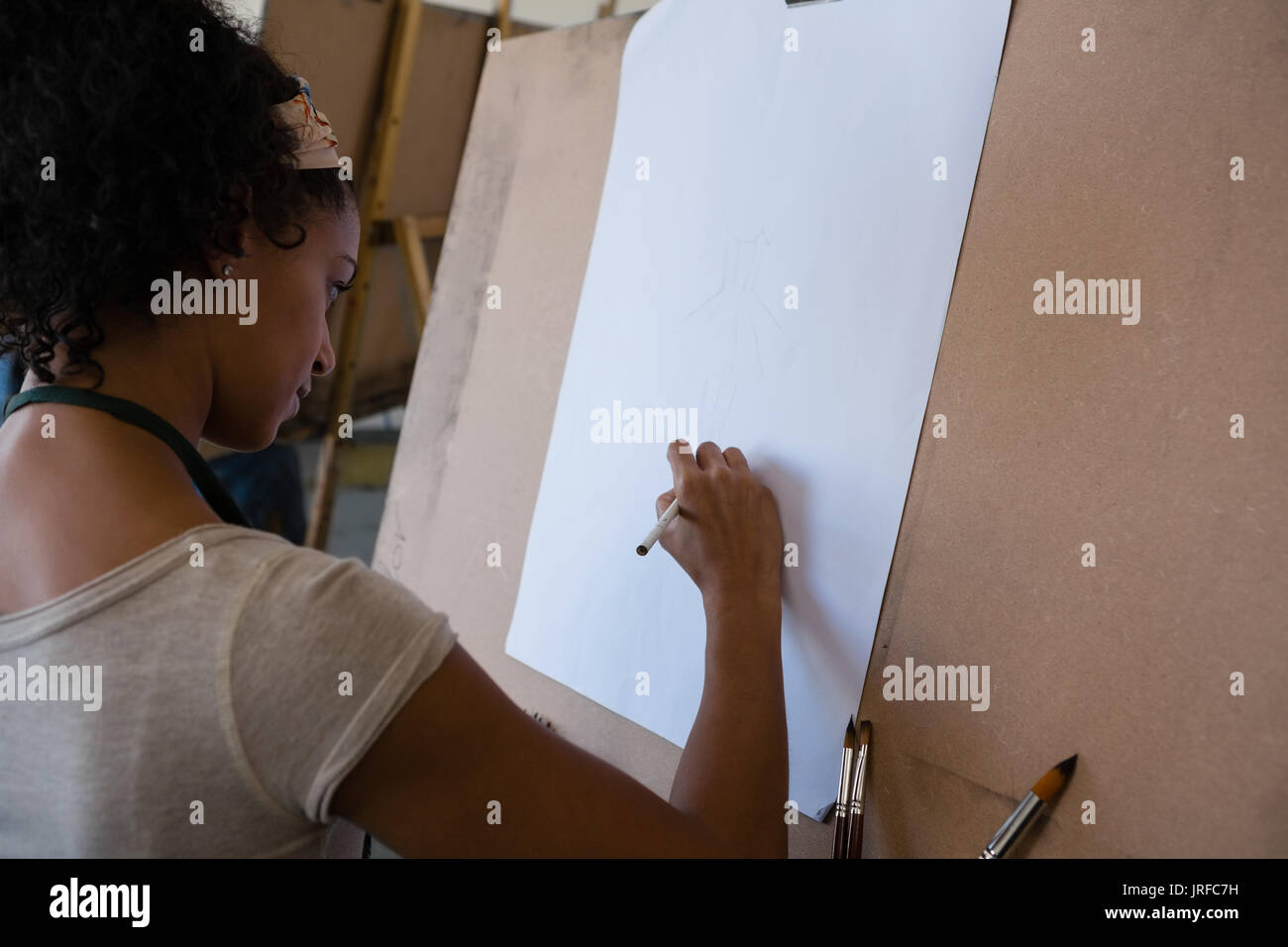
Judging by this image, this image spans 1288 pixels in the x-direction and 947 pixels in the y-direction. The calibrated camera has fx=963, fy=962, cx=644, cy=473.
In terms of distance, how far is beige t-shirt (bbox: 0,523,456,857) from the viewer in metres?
0.53

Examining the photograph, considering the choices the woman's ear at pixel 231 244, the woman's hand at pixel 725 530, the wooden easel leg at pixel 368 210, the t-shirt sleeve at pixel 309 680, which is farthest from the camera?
the wooden easel leg at pixel 368 210

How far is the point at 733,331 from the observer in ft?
2.84

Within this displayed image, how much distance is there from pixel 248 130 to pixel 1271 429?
2.24 feet

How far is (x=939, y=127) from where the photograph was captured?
0.75 metres

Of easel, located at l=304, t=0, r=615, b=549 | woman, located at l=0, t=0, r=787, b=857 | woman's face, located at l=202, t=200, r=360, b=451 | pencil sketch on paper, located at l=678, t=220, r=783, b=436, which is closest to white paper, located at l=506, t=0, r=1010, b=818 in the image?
pencil sketch on paper, located at l=678, t=220, r=783, b=436

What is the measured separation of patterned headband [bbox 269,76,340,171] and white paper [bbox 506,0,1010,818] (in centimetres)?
34

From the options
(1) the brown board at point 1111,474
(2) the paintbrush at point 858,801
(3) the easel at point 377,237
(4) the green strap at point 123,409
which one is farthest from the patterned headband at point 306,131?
(3) the easel at point 377,237

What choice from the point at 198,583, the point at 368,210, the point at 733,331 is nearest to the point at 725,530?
the point at 733,331

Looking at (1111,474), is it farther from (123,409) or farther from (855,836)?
(123,409)

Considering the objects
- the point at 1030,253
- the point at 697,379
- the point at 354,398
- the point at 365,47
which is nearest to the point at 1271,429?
the point at 1030,253

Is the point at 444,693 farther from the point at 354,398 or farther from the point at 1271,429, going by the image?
the point at 354,398

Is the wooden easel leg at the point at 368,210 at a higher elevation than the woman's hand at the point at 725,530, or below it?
higher

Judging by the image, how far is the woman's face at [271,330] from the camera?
2.25ft

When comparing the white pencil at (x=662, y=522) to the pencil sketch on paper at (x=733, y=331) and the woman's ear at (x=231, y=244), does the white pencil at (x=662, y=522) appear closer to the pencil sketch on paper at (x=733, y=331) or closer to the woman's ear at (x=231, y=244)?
the pencil sketch on paper at (x=733, y=331)
